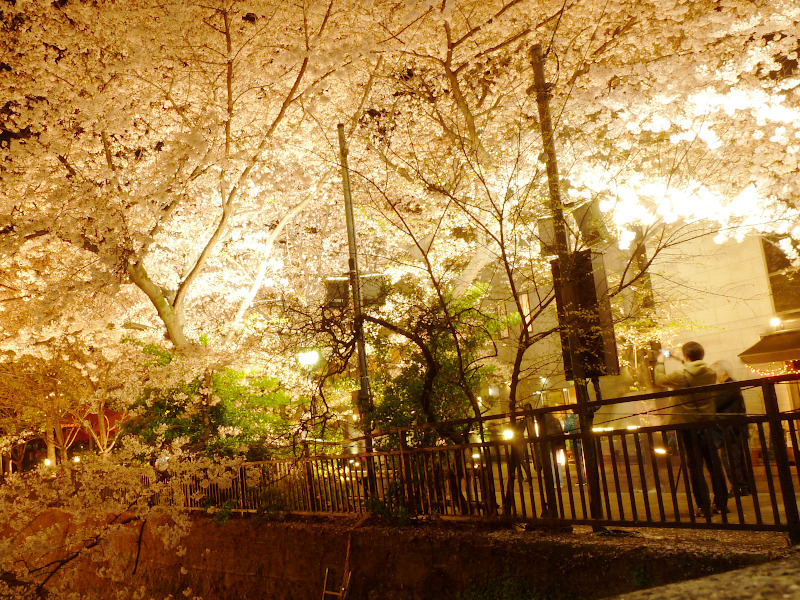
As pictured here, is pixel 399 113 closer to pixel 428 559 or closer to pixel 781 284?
pixel 781 284

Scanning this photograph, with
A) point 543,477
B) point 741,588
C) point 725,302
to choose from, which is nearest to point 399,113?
point 725,302

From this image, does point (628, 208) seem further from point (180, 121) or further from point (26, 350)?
point (26, 350)

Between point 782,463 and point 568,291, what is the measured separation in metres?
2.78

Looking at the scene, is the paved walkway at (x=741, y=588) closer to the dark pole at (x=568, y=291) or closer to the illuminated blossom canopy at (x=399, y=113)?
the dark pole at (x=568, y=291)

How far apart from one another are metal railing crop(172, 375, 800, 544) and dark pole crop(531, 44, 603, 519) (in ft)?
0.16

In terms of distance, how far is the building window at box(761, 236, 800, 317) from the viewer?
1530 centimetres

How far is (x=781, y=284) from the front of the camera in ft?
51.3

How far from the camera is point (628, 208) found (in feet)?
43.5

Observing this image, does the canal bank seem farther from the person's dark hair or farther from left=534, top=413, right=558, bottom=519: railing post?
the person's dark hair

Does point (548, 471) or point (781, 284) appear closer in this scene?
point (548, 471)

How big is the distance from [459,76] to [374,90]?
275 centimetres

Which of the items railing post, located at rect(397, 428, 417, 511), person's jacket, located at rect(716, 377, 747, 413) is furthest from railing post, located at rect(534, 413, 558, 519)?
person's jacket, located at rect(716, 377, 747, 413)

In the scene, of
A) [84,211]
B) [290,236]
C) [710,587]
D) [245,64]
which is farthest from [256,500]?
[290,236]

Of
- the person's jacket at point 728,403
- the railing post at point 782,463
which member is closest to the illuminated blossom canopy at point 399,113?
the person's jacket at point 728,403
